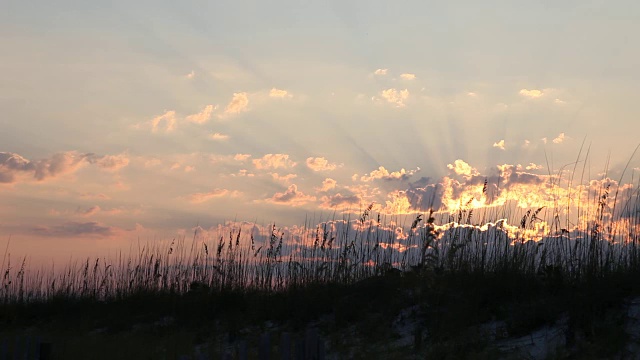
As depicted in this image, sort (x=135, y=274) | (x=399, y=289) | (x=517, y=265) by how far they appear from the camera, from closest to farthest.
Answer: (x=517, y=265)
(x=399, y=289)
(x=135, y=274)

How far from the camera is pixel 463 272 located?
373 inches

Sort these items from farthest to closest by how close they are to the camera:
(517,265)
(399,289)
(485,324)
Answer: (399,289), (517,265), (485,324)

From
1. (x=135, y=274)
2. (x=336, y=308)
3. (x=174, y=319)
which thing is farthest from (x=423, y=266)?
(x=135, y=274)

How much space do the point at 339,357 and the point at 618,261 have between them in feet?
12.3

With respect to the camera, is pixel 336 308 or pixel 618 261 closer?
pixel 618 261

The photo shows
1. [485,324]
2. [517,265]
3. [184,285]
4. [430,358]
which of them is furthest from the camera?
[184,285]

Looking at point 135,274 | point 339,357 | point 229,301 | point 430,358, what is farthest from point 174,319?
point 430,358

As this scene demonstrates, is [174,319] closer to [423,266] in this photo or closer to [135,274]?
[135,274]

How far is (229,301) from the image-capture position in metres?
11.7

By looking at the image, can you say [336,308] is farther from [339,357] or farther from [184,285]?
[184,285]

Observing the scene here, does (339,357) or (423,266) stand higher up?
(423,266)

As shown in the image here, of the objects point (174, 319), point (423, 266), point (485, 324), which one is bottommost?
point (174, 319)

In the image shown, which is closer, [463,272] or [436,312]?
[436,312]

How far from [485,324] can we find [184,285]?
22.1 feet
